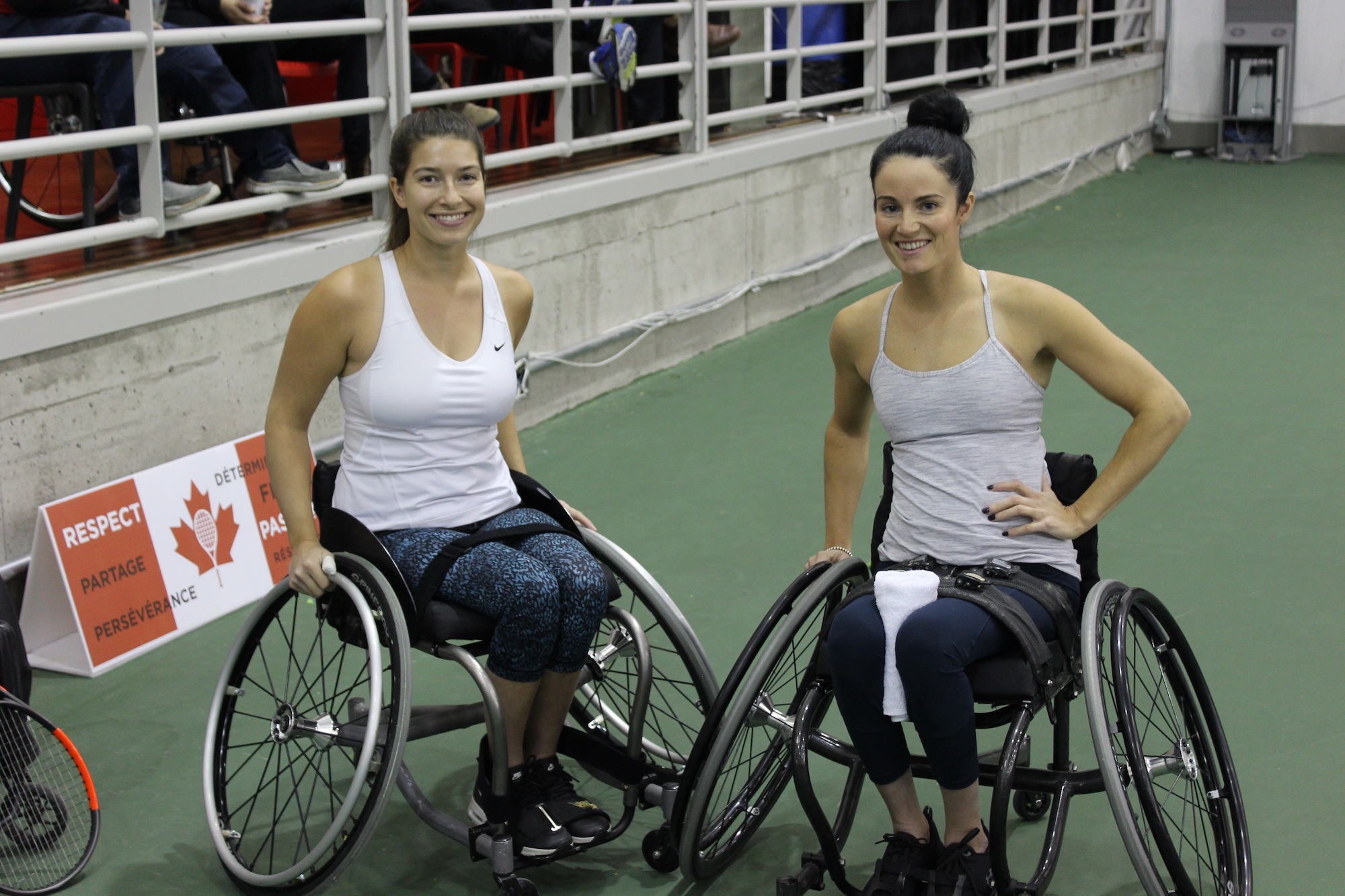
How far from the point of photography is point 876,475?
503 centimetres

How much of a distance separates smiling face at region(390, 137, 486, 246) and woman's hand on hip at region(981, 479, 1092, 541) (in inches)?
42.0

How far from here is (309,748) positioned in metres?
2.94

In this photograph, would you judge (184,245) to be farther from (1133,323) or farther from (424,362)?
(1133,323)

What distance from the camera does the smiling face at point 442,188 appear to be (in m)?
2.71

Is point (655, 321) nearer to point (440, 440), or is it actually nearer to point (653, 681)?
point (653, 681)

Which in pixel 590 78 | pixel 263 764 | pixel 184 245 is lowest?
pixel 263 764

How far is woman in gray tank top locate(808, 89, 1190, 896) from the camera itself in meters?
2.44

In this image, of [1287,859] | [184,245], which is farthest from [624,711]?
[184,245]

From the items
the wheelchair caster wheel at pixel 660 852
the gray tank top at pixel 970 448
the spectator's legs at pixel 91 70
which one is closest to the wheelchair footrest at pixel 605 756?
the wheelchair caster wheel at pixel 660 852

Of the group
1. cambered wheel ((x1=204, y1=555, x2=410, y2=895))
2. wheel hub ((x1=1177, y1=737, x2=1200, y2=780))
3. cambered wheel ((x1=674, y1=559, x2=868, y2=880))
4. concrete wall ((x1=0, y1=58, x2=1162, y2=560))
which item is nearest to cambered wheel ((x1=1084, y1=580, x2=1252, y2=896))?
wheel hub ((x1=1177, y1=737, x2=1200, y2=780))

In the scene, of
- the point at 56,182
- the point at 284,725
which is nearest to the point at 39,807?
the point at 284,725

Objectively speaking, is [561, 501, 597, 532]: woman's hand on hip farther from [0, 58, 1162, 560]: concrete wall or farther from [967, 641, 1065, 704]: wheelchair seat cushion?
[0, 58, 1162, 560]: concrete wall

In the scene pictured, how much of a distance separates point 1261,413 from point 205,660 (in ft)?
12.9

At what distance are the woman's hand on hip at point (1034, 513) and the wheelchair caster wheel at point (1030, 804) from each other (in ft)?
2.06
